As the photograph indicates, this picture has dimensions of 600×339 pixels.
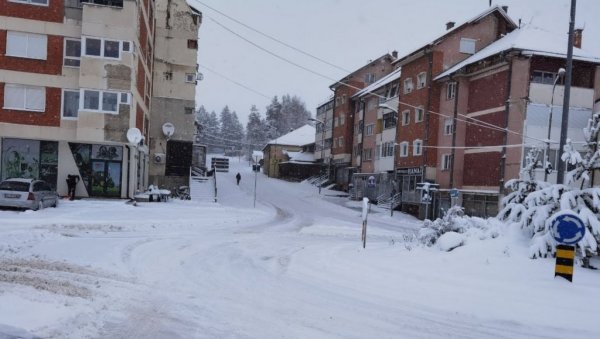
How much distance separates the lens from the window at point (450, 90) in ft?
117

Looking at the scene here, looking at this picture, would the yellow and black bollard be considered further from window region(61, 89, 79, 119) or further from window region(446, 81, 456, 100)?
window region(446, 81, 456, 100)

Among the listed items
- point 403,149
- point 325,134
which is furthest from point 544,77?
point 325,134

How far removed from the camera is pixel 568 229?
9.04m

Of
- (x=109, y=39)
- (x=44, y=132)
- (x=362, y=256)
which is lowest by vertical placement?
(x=362, y=256)

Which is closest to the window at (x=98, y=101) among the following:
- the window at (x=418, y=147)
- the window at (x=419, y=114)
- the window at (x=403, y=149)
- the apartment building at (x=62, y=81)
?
the apartment building at (x=62, y=81)

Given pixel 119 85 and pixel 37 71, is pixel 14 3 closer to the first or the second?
pixel 37 71

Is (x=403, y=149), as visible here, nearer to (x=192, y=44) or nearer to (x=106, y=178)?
(x=192, y=44)

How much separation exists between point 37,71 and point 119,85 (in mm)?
4698

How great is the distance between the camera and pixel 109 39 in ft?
92.2

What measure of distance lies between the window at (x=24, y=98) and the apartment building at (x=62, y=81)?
0.05 meters

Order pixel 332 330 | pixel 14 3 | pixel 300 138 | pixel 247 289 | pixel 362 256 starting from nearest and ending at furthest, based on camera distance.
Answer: pixel 332 330 < pixel 247 289 < pixel 362 256 < pixel 14 3 < pixel 300 138

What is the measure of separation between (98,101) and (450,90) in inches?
932

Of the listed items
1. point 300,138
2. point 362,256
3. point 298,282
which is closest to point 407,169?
point 362,256

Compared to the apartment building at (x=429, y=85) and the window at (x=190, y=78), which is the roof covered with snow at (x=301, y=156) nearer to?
the window at (x=190, y=78)
